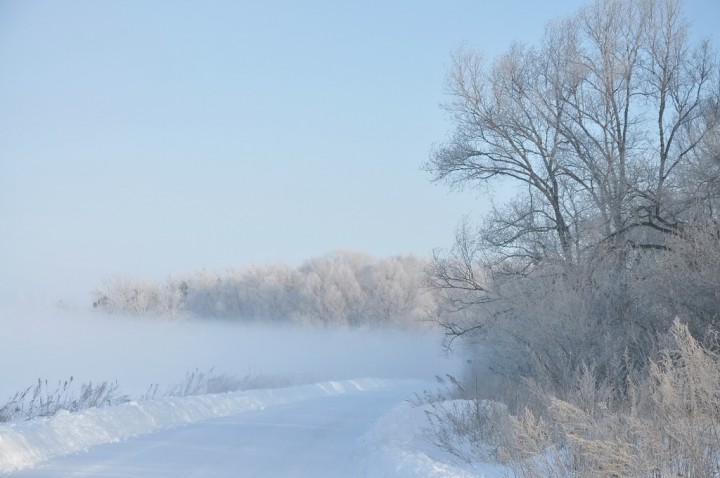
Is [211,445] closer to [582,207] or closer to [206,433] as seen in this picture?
[206,433]

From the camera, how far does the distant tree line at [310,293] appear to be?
78.8 metres

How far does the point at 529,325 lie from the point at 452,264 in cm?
580

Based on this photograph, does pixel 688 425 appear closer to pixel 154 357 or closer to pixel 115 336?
pixel 154 357

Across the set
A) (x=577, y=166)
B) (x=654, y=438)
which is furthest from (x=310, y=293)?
(x=654, y=438)

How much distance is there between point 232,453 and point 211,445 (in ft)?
3.53

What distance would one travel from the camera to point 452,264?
21.9 meters

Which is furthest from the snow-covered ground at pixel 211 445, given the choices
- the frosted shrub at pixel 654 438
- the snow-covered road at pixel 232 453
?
the frosted shrub at pixel 654 438

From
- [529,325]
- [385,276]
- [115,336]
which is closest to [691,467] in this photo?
[529,325]

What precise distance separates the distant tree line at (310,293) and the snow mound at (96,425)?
51746 millimetres

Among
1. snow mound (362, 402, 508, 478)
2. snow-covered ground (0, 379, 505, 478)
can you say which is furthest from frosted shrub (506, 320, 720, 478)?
snow-covered ground (0, 379, 505, 478)

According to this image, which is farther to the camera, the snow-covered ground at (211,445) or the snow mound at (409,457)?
the snow-covered ground at (211,445)

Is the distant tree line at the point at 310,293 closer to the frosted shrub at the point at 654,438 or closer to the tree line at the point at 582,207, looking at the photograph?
the tree line at the point at 582,207

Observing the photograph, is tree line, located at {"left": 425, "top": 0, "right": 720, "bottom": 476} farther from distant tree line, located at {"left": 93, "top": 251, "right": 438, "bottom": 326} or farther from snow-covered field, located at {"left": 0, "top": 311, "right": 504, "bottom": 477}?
distant tree line, located at {"left": 93, "top": 251, "right": 438, "bottom": 326}

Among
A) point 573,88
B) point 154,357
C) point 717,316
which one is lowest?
point 154,357
